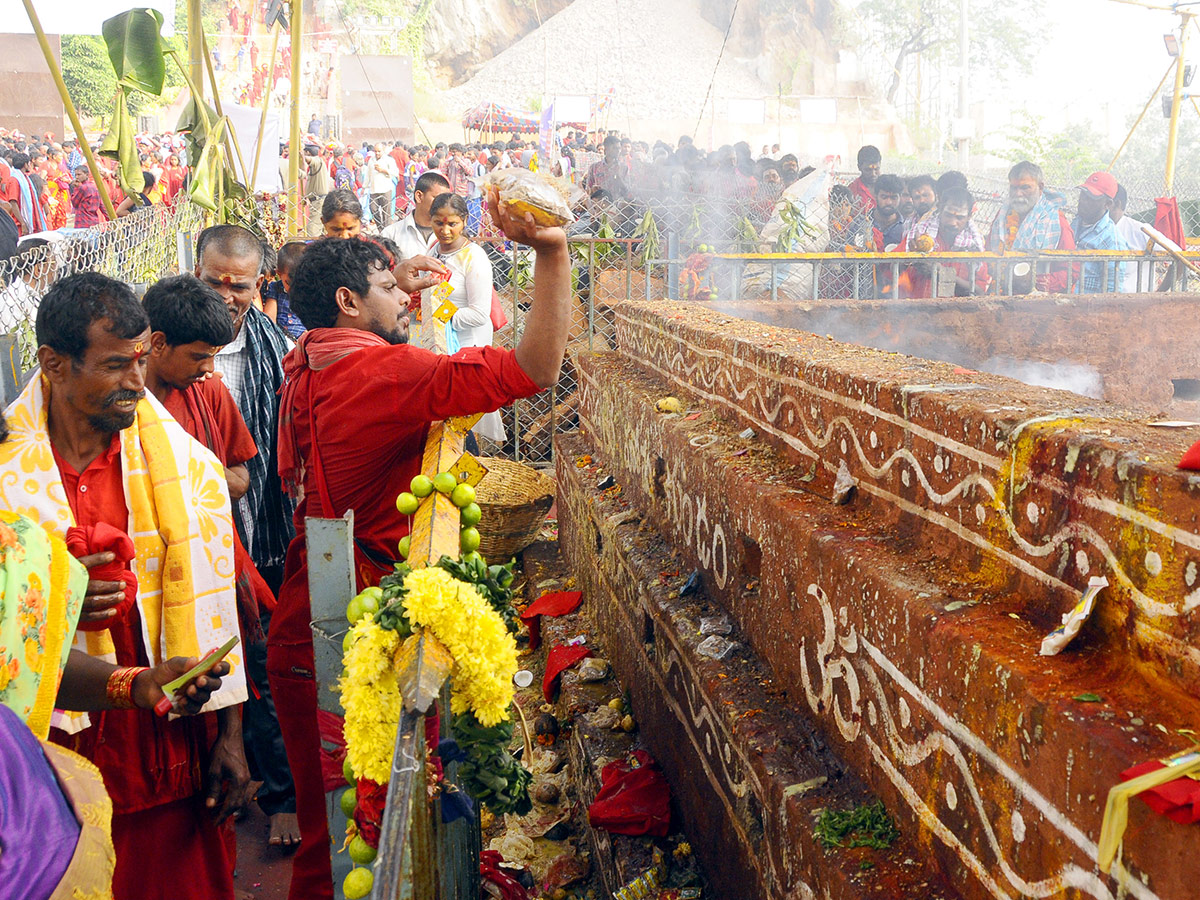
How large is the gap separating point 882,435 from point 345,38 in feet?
203

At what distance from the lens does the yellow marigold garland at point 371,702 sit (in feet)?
5.65

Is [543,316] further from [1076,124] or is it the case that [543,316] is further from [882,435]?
[1076,124]

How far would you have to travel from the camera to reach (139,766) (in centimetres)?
257

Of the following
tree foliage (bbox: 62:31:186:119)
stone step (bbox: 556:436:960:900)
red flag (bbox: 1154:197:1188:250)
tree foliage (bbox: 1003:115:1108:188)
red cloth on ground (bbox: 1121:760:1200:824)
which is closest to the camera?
red cloth on ground (bbox: 1121:760:1200:824)

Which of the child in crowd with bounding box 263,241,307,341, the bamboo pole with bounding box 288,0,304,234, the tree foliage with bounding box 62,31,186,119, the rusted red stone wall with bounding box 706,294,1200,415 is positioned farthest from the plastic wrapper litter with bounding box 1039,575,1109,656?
the tree foliage with bounding box 62,31,186,119

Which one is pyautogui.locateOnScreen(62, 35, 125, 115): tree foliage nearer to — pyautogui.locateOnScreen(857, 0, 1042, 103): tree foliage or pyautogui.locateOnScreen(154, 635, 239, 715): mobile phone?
pyautogui.locateOnScreen(857, 0, 1042, 103): tree foliage

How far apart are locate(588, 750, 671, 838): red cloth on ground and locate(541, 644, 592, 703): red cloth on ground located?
1147mm

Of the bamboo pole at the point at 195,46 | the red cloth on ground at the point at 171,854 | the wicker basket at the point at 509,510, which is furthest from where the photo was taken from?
the wicker basket at the point at 509,510

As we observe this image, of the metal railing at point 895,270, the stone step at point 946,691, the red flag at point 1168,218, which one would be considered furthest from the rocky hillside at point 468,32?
the stone step at point 946,691

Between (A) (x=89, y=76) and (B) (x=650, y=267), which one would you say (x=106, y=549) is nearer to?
(B) (x=650, y=267)

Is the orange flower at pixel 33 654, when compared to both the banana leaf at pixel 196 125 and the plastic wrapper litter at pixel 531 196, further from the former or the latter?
the banana leaf at pixel 196 125

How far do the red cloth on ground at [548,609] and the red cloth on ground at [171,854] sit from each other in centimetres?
258

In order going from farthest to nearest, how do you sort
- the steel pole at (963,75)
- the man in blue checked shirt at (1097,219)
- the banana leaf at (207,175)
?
the steel pole at (963,75) → the man in blue checked shirt at (1097,219) → the banana leaf at (207,175)

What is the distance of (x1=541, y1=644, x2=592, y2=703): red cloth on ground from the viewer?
4.50m
